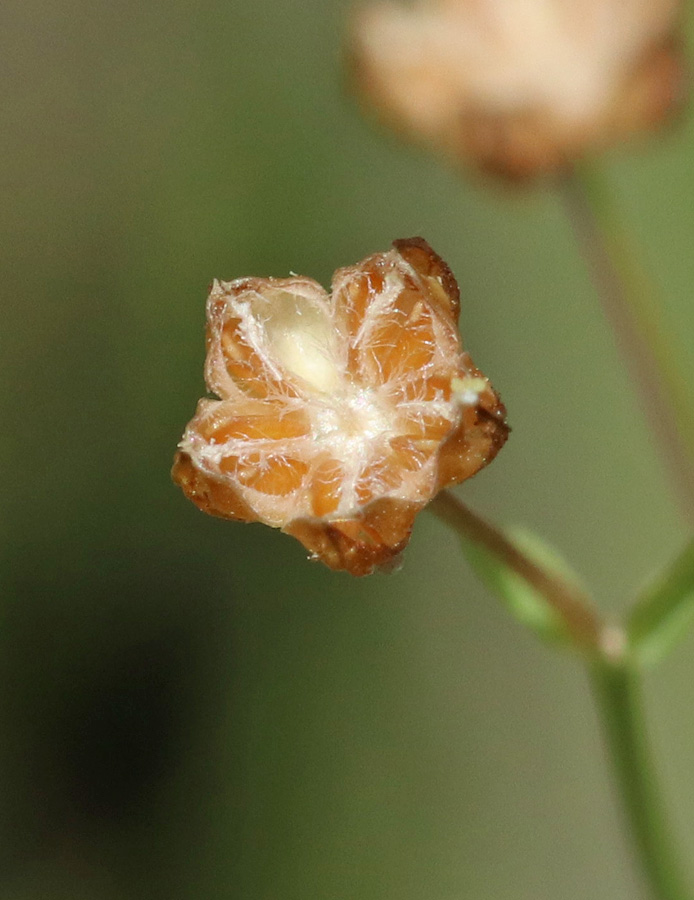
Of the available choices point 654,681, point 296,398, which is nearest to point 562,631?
point 296,398

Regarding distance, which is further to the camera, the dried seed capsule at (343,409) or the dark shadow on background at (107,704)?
the dark shadow on background at (107,704)

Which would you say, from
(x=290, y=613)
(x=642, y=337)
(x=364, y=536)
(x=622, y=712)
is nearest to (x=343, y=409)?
(x=364, y=536)

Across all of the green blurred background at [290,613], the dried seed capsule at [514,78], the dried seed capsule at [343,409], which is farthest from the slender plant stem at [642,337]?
the green blurred background at [290,613]

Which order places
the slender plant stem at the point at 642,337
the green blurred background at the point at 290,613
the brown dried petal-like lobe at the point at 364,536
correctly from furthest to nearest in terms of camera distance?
the green blurred background at the point at 290,613, the slender plant stem at the point at 642,337, the brown dried petal-like lobe at the point at 364,536

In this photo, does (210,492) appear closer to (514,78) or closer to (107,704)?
(514,78)

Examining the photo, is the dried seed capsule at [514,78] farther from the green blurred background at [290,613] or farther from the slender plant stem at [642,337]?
the green blurred background at [290,613]

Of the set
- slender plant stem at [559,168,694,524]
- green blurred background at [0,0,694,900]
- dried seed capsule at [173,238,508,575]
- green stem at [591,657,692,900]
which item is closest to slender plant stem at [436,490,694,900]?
green stem at [591,657,692,900]
